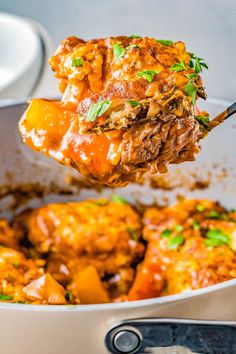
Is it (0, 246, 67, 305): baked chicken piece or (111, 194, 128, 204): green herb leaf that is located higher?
(0, 246, 67, 305): baked chicken piece

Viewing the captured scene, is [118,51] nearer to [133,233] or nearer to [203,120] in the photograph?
[203,120]

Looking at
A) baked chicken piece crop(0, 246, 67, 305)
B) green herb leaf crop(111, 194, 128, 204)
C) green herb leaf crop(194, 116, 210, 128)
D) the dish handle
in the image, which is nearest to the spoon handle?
green herb leaf crop(194, 116, 210, 128)

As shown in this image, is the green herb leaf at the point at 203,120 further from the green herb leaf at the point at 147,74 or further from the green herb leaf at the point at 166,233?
the green herb leaf at the point at 166,233

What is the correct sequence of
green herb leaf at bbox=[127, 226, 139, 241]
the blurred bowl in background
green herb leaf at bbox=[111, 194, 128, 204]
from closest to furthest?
green herb leaf at bbox=[127, 226, 139, 241] < green herb leaf at bbox=[111, 194, 128, 204] < the blurred bowl in background

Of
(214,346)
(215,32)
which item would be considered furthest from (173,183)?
(215,32)

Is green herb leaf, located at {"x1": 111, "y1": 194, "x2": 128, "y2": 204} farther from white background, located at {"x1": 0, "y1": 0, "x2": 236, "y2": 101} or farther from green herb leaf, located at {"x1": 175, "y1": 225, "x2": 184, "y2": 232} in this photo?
white background, located at {"x1": 0, "y1": 0, "x2": 236, "y2": 101}

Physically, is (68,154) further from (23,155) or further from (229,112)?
(23,155)

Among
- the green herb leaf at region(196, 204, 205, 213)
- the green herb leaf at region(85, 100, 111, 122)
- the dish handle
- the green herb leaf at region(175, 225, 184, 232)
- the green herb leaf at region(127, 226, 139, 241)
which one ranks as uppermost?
the green herb leaf at region(85, 100, 111, 122)
